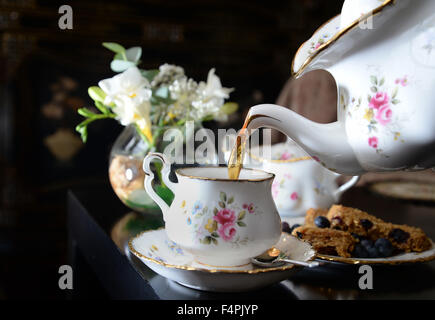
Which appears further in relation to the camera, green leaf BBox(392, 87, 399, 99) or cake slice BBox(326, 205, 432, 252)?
cake slice BBox(326, 205, 432, 252)

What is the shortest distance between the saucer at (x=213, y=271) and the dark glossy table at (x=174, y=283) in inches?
0.5

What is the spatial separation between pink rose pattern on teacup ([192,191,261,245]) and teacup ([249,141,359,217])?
372 mm

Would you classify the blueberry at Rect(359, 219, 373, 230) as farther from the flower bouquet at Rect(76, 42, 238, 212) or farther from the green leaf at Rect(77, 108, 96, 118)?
the green leaf at Rect(77, 108, 96, 118)

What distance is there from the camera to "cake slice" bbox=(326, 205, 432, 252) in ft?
2.28

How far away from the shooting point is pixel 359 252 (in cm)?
66

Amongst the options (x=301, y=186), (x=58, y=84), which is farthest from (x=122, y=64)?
(x=58, y=84)

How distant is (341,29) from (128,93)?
1.74ft

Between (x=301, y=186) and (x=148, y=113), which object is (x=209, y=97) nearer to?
(x=148, y=113)

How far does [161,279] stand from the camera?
0.60 metres

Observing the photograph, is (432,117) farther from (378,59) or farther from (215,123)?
(215,123)

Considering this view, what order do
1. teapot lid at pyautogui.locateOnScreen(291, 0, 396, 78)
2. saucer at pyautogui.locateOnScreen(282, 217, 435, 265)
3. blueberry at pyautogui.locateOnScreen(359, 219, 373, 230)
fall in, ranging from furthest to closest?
blueberry at pyautogui.locateOnScreen(359, 219, 373, 230) < saucer at pyautogui.locateOnScreen(282, 217, 435, 265) < teapot lid at pyautogui.locateOnScreen(291, 0, 396, 78)

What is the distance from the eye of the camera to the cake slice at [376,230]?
0.70m

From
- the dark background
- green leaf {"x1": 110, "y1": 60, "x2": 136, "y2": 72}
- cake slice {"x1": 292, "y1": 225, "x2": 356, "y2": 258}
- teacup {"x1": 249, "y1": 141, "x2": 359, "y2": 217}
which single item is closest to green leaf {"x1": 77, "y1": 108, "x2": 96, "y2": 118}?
green leaf {"x1": 110, "y1": 60, "x2": 136, "y2": 72}
